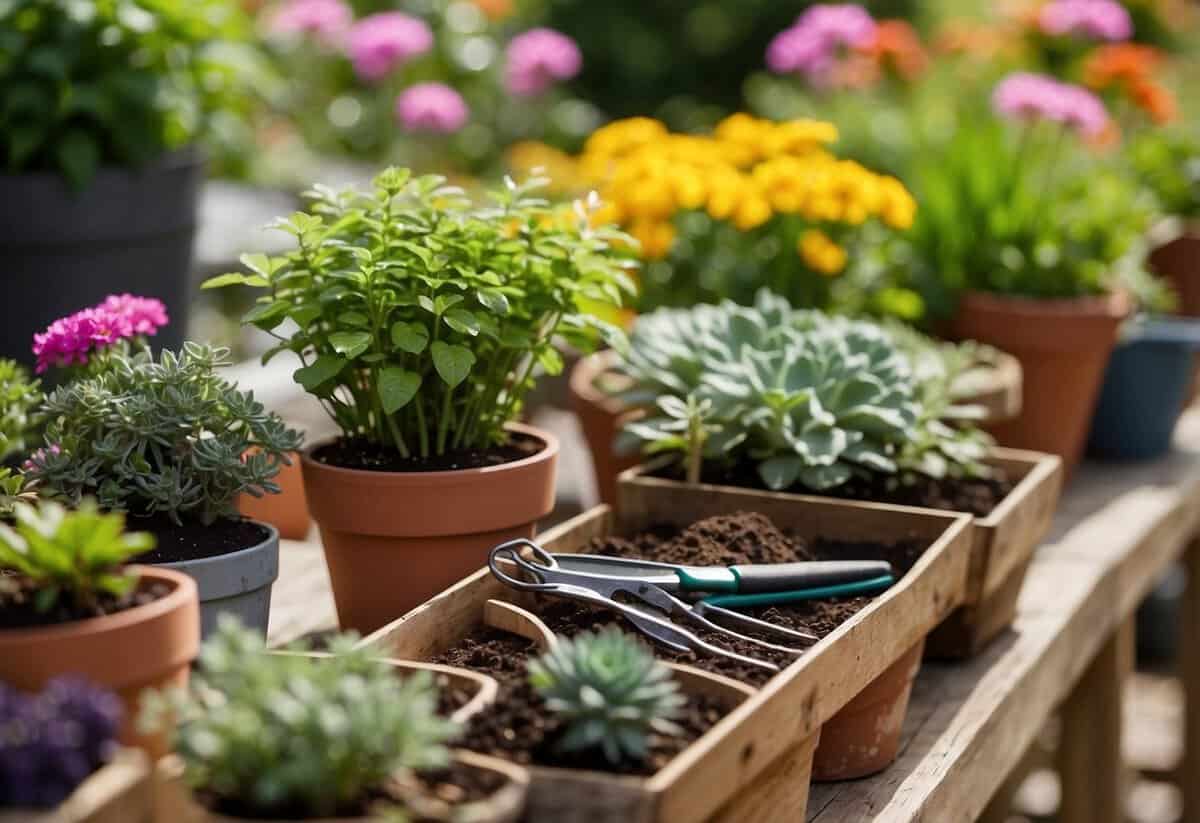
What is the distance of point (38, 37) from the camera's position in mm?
2273

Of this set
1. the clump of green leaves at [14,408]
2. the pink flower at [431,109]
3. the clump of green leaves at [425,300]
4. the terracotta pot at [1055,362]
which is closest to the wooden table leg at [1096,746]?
the terracotta pot at [1055,362]

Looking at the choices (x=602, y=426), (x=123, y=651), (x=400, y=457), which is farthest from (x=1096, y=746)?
(x=123, y=651)

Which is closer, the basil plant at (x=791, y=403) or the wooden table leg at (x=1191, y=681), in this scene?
the basil plant at (x=791, y=403)

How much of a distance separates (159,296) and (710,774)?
1554mm

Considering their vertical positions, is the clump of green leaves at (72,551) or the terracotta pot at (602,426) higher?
the clump of green leaves at (72,551)

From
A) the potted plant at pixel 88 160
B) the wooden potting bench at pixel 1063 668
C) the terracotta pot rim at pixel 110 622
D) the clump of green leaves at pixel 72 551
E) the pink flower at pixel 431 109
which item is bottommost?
the wooden potting bench at pixel 1063 668

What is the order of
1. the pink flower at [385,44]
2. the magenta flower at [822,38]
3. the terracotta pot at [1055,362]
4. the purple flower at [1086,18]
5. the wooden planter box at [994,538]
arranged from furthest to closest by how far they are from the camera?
the pink flower at [385,44], the magenta flower at [822,38], the purple flower at [1086,18], the terracotta pot at [1055,362], the wooden planter box at [994,538]

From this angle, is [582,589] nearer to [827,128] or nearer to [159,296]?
[159,296]

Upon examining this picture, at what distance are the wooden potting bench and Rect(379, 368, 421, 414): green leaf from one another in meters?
0.42

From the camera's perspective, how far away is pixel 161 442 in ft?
4.52

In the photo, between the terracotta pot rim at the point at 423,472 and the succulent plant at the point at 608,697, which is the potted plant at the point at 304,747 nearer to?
the succulent plant at the point at 608,697

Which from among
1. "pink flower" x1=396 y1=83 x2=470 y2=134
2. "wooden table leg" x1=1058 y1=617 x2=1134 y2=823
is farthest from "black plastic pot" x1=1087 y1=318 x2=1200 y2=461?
"pink flower" x1=396 y1=83 x2=470 y2=134

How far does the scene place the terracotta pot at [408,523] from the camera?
1.54m

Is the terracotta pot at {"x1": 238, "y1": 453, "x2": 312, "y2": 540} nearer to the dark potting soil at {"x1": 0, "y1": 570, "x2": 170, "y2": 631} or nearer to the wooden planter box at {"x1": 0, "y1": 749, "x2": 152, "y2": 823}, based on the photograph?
the dark potting soil at {"x1": 0, "y1": 570, "x2": 170, "y2": 631}
